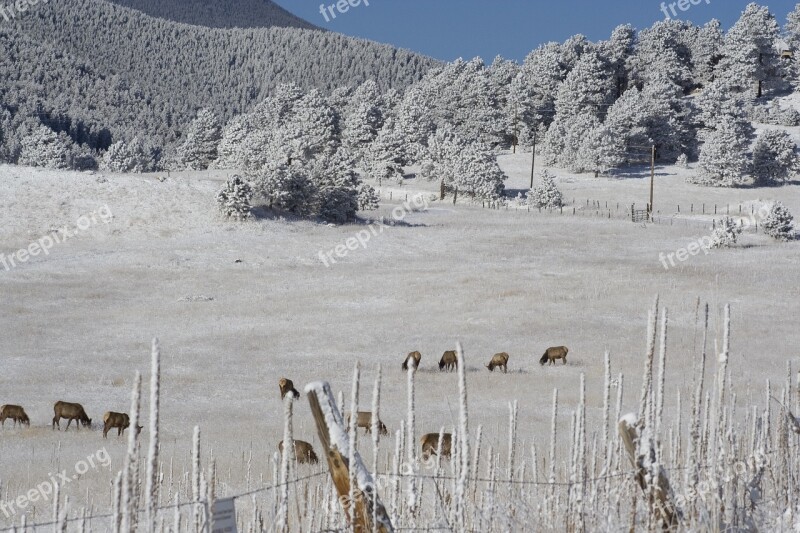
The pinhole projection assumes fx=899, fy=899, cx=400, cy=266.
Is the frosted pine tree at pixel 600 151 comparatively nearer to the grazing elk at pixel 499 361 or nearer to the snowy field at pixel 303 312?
the snowy field at pixel 303 312

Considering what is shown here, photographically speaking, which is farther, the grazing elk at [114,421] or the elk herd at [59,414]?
the elk herd at [59,414]

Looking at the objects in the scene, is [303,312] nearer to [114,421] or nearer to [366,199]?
[114,421]

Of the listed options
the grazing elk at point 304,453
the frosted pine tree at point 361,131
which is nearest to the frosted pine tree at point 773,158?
the frosted pine tree at point 361,131

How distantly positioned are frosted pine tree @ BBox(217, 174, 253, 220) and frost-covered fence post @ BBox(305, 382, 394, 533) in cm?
4787

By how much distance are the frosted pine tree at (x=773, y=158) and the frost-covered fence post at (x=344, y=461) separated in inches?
3181

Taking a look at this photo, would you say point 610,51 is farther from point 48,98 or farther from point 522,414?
point 48,98

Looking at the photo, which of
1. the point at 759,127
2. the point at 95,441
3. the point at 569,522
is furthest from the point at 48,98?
A: the point at 569,522

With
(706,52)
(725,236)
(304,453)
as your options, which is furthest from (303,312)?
(706,52)

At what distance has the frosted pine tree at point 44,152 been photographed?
312 ft

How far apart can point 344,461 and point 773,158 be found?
81.6 m

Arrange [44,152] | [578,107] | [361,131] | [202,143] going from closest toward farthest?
[361,131]
[44,152]
[578,107]
[202,143]

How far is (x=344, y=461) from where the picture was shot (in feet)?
14.8

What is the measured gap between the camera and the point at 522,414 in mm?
17984

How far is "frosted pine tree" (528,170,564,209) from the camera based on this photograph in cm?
7019
